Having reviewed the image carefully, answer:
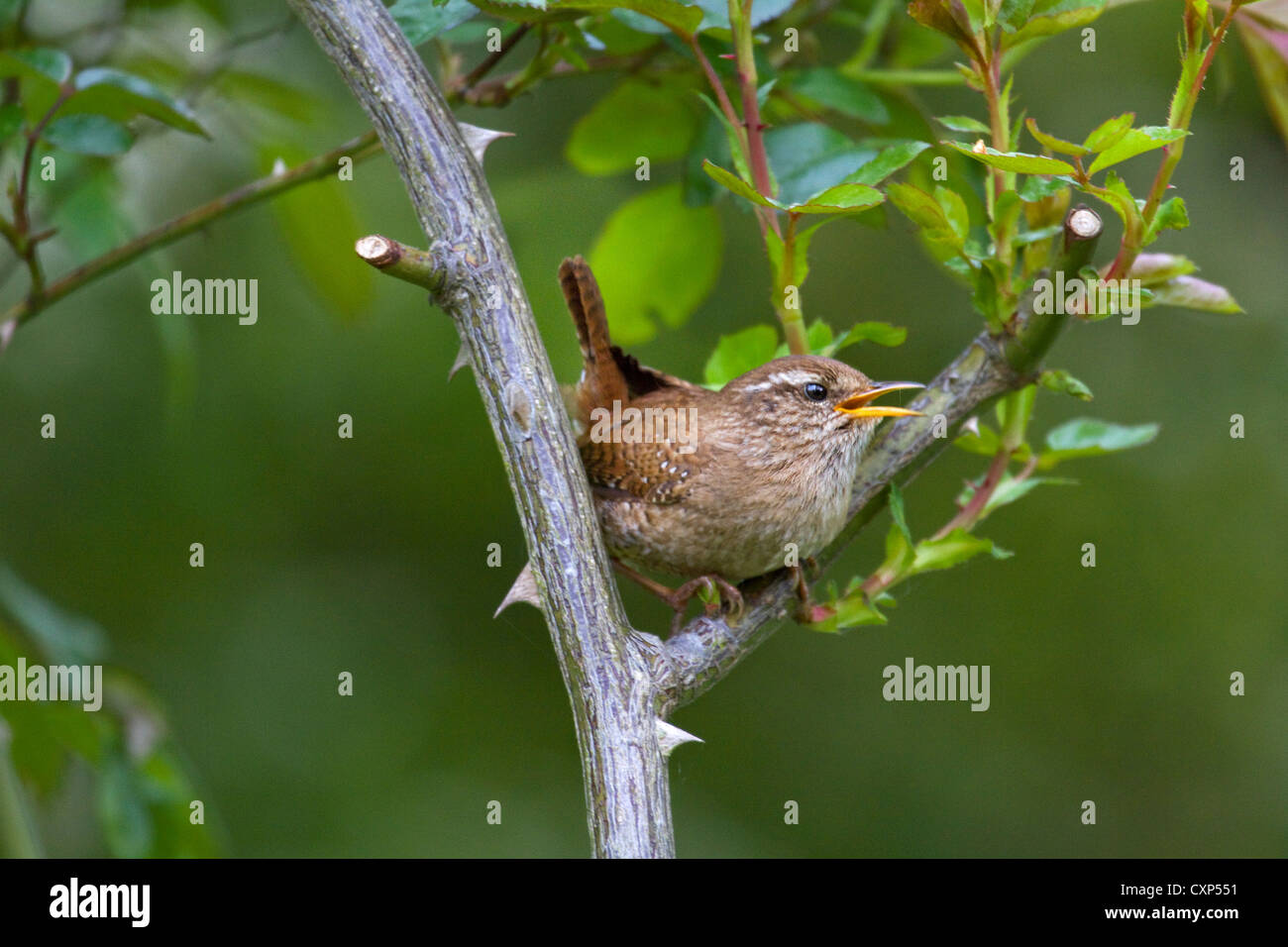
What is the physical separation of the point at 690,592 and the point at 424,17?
1.21 metres

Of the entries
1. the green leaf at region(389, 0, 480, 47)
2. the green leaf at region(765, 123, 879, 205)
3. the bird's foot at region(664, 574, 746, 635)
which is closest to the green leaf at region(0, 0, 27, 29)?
the green leaf at region(389, 0, 480, 47)

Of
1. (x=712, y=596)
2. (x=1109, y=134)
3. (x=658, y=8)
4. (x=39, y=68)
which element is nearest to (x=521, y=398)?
(x=658, y=8)

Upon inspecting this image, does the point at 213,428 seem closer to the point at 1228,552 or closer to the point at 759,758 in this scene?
the point at 759,758

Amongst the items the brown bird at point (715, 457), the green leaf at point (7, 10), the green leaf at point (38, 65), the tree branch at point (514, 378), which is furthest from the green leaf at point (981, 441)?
the green leaf at point (7, 10)

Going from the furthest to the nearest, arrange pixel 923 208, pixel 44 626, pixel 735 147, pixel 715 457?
pixel 715 457
pixel 44 626
pixel 735 147
pixel 923 208

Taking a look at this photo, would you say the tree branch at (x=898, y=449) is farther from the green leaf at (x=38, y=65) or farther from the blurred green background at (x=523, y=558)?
the blurred green background at (x=523, y=558)

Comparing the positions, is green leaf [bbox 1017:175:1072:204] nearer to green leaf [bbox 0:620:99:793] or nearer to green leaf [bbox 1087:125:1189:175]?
green leaf [bbox 1087:125:1189:175]

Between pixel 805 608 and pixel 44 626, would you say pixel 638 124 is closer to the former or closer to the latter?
pixel 805 608

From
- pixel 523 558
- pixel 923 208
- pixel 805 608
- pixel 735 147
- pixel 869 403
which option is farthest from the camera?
pixel 523 558

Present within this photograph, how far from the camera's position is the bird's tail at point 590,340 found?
2730 millimetres

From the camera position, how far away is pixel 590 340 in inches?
114

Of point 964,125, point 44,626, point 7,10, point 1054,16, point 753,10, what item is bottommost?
point 44,626

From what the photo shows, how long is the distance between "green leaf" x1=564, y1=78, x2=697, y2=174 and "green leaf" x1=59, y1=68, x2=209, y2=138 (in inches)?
30.9

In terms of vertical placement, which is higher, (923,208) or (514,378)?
(923,208)
